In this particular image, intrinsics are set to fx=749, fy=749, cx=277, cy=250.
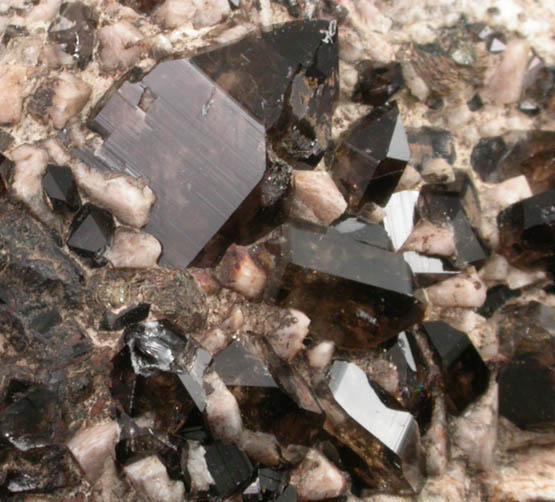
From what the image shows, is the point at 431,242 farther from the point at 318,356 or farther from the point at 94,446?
the point at 94,446

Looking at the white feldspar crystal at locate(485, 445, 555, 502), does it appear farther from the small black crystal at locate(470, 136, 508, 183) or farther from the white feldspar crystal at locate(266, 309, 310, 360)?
the small black crystal at locate(470, 136, 508, 183)

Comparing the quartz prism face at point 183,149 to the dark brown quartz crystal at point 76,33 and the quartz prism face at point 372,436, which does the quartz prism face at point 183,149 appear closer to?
the dark brown quartz crystal at point 76,33

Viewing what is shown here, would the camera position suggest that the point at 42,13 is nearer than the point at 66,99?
No

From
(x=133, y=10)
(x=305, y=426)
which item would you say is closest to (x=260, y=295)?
(x=305, y=426)

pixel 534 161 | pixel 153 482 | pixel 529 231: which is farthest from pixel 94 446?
pixel 534 161

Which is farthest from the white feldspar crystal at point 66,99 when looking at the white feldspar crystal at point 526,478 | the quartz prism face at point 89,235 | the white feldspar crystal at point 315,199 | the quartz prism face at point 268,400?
the white feldspar crystal at point 526,478

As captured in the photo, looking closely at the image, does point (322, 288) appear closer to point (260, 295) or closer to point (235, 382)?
point (260, 295)

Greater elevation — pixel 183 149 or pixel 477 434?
pixel 183 149
